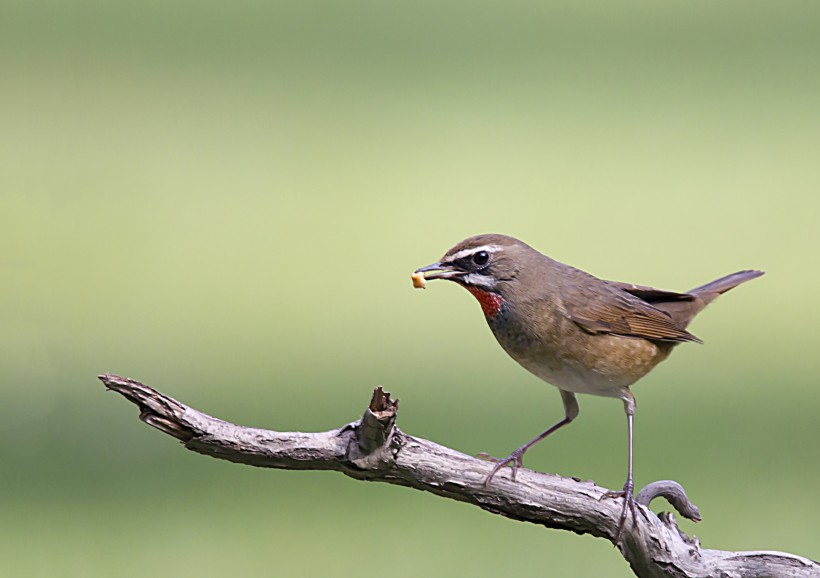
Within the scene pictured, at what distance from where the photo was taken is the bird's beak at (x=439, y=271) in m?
3.15

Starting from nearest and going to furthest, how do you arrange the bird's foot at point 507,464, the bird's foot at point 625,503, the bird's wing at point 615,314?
1. the bird's foot at point 507,464
2. the bird's foot at point 625,503
3. the bird's wing at point 615,314

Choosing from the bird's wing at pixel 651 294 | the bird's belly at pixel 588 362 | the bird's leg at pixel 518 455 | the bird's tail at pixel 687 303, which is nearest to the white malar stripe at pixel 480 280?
the bird's belly at pixel 588 362

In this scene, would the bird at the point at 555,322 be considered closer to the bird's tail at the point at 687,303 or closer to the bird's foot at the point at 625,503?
the bird's foot at the point at 625,503

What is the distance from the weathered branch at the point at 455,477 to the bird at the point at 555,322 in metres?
0.07

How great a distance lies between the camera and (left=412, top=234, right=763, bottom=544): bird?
3.29 metres

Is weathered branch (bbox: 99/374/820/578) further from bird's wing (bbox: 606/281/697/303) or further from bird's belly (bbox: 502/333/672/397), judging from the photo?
bird's wing (bbox: 606/281/697/303)

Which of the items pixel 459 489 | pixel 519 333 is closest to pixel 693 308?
pixel 519 333

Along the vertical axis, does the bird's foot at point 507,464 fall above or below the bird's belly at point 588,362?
below

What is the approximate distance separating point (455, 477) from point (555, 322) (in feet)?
1.94

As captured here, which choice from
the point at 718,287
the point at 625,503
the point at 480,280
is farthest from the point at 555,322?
the point at 718,287

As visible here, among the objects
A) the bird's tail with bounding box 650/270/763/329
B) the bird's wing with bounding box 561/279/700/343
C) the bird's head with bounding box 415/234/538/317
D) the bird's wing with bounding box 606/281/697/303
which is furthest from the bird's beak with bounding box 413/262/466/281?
the bird's tail with bounding box 650/270/763/329

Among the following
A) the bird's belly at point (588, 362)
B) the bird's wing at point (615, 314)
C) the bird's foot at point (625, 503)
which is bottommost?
the bird's foot at point (625, 503)

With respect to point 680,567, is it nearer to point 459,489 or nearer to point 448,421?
point 459,489

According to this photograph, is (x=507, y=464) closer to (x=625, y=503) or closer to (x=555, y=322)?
(x=625, y=503)
